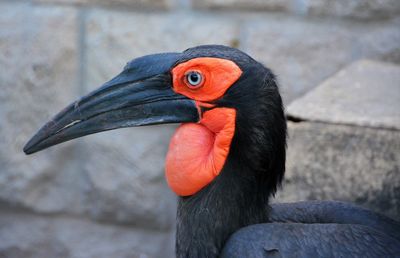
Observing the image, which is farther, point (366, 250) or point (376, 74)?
point (376, 74)

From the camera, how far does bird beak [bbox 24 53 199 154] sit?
5.65ft

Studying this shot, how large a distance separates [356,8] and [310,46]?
201mm

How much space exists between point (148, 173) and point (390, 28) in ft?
3.32

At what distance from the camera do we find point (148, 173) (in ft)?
9.68

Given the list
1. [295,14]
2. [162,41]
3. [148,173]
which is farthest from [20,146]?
[295,14]

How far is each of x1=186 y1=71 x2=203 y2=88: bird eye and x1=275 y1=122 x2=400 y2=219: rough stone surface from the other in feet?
2.02

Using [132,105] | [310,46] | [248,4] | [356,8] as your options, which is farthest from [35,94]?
[132,105]

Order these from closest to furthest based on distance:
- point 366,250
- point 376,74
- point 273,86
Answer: point 366,250 < point 273,86 < point 376,74

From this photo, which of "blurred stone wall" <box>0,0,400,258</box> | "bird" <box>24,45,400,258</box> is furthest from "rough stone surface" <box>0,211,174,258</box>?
"bird" <box>24,45,400,258</box>

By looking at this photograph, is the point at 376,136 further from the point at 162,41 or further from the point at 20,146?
the point at 20,146

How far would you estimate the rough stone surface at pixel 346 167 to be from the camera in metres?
2.14

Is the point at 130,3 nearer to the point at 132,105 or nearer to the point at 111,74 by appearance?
the point at 111,74

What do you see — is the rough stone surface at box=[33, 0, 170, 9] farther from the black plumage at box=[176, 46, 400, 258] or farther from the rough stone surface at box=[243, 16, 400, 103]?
the black plumage at box=[176, 46, 400, 258]

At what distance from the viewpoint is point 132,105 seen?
5.66 feet
